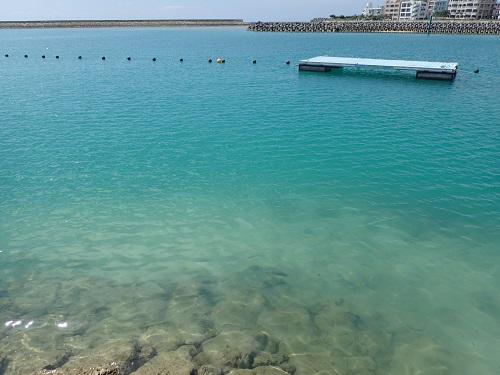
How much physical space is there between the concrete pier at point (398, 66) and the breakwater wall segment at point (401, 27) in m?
106

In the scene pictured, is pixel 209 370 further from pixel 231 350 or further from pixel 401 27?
pixel 401 27

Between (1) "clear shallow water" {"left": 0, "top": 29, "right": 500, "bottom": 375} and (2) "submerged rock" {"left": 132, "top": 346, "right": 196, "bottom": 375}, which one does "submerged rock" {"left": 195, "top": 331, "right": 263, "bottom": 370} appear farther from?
(2) "submerged rock" {"left": 132, "top": 346, "right": 196, "bottom": 375}

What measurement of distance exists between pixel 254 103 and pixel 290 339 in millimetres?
29139

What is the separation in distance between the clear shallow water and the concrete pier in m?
16.4

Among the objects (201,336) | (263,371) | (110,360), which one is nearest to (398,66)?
(201,336)

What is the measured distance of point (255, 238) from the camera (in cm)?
1577

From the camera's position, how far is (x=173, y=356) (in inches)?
380

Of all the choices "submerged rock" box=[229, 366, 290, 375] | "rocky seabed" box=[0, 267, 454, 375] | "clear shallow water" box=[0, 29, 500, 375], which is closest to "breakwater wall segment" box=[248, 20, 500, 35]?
"clear shallow water" box=[0, 29, 500, 375]

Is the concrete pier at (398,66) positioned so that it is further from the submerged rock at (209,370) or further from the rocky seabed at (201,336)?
the submerged rock at (209,370)

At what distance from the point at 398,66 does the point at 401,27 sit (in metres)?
121

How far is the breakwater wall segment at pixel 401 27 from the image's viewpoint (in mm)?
138625

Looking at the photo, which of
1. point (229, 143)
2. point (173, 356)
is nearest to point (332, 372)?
point (173, 356)

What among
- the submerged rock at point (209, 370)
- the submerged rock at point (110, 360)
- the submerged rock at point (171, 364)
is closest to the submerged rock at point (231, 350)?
the submerged rock at point (209, 370)

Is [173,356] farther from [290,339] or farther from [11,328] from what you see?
[11,328]
